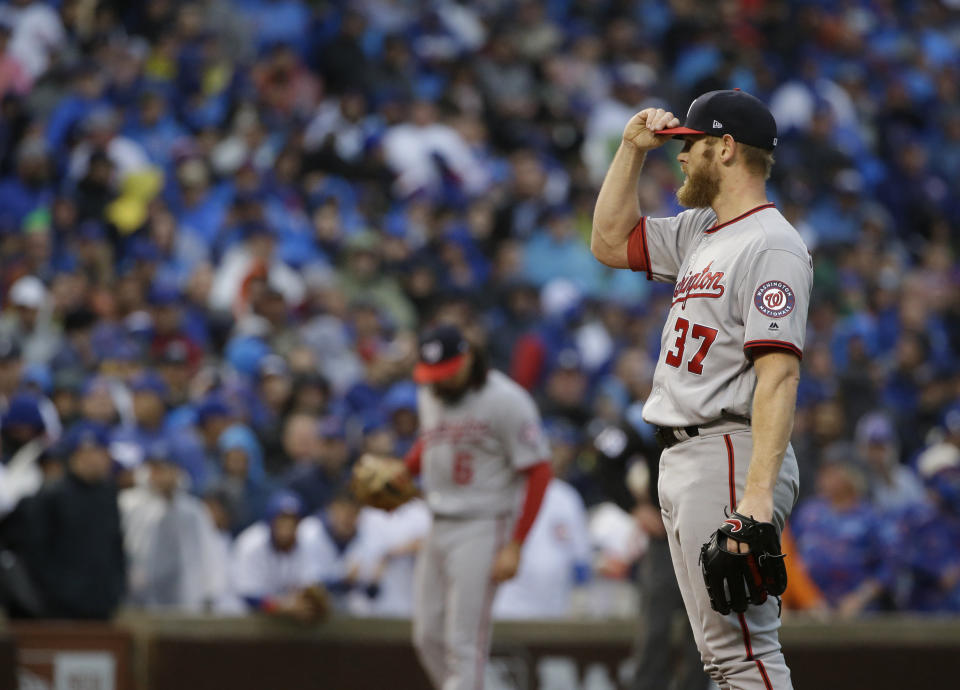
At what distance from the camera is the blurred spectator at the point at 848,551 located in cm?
957

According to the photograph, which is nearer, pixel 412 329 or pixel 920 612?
pixel 920 612

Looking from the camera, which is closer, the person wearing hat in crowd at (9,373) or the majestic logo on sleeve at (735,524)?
the majestic logo on sleeve at (735,524)

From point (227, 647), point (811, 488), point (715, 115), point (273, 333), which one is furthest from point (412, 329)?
point (715, 115)

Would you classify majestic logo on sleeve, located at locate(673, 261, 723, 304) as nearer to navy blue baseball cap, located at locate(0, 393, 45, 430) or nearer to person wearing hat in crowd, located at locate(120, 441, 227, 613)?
person wearing hat in crowd, located at locate(120, 441, 227, 613)

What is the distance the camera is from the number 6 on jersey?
447 centimetres

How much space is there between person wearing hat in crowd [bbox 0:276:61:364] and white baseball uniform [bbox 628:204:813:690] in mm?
7115

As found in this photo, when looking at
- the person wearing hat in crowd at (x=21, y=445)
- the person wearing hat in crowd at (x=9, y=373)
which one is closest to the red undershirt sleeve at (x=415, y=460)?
the person wearing hat in crowd at (x=21, y=445)

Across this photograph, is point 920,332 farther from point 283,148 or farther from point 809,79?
point 283,148

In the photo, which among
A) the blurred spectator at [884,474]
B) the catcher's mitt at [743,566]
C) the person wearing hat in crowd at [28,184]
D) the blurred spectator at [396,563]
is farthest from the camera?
the person wearing hat in crowd at [28,184]

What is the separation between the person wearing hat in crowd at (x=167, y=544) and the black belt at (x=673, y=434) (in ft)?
15.6

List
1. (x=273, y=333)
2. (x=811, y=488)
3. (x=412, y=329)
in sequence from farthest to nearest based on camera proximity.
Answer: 1. (x=412, y=329)
2. (x=273, y=333)
3. (x=811, y=488)

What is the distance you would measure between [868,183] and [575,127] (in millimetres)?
3737

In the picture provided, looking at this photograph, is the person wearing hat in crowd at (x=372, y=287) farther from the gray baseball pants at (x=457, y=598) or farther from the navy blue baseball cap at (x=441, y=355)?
the gray baseball pants at (x=457, y=598)

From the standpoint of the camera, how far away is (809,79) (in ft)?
58.6
